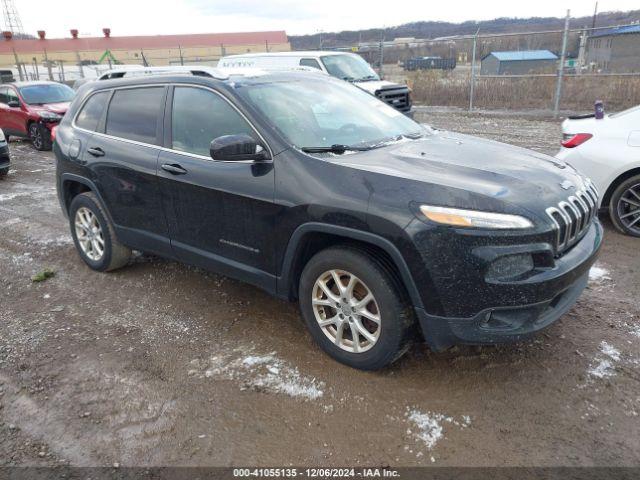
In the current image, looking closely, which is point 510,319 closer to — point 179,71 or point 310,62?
point 179,71

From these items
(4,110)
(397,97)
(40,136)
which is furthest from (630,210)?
(4,110)

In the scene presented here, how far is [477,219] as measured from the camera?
8.55 ft

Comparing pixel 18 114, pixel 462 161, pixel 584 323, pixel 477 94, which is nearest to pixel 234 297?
pixel 462 161

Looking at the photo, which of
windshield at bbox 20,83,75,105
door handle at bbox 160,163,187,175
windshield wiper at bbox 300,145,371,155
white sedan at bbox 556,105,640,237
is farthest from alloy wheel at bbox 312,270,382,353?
windshield at bbox 20,83,75,105

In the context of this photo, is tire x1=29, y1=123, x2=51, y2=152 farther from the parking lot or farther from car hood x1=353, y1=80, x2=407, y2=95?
the parking lot

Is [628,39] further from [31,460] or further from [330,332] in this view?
[31,460]

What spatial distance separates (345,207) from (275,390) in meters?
1.21

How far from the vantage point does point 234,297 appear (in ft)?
14.1

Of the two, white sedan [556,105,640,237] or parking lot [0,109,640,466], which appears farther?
white sedan [556,105,640,237]

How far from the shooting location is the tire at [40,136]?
12195mm

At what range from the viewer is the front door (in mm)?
3326

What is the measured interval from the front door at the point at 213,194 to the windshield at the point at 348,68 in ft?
31.3

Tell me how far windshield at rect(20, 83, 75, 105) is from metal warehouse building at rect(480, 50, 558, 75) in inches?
799

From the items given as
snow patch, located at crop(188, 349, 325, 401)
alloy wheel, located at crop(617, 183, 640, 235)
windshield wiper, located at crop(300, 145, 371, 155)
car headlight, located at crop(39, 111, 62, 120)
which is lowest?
snow patch, located at crop(188, 349, 325, 401)
